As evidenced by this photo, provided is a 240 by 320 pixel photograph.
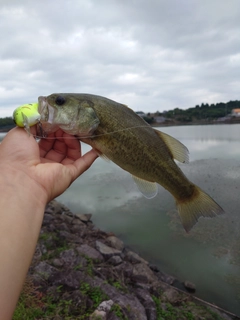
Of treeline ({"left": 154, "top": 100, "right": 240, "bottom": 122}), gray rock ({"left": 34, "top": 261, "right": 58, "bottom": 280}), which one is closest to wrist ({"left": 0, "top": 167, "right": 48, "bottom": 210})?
gray rock ({"left": 34, "top": 261, "right": 58, "bottom": 280})

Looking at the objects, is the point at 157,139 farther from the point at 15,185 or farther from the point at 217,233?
the point at 217,233

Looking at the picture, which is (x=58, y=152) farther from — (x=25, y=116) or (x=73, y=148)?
(x=25, y=116)

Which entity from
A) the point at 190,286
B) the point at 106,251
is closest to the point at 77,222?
the point at 106,251

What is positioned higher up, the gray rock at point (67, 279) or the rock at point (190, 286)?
the gray rock at point (67, 279)

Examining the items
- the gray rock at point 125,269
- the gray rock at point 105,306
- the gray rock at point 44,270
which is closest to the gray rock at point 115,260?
the gray rock at point 125,269

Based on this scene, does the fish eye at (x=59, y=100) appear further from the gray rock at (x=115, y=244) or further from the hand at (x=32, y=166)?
the gray rock at (x=115, y=244)

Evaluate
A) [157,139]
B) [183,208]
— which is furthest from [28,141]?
[183,208]
